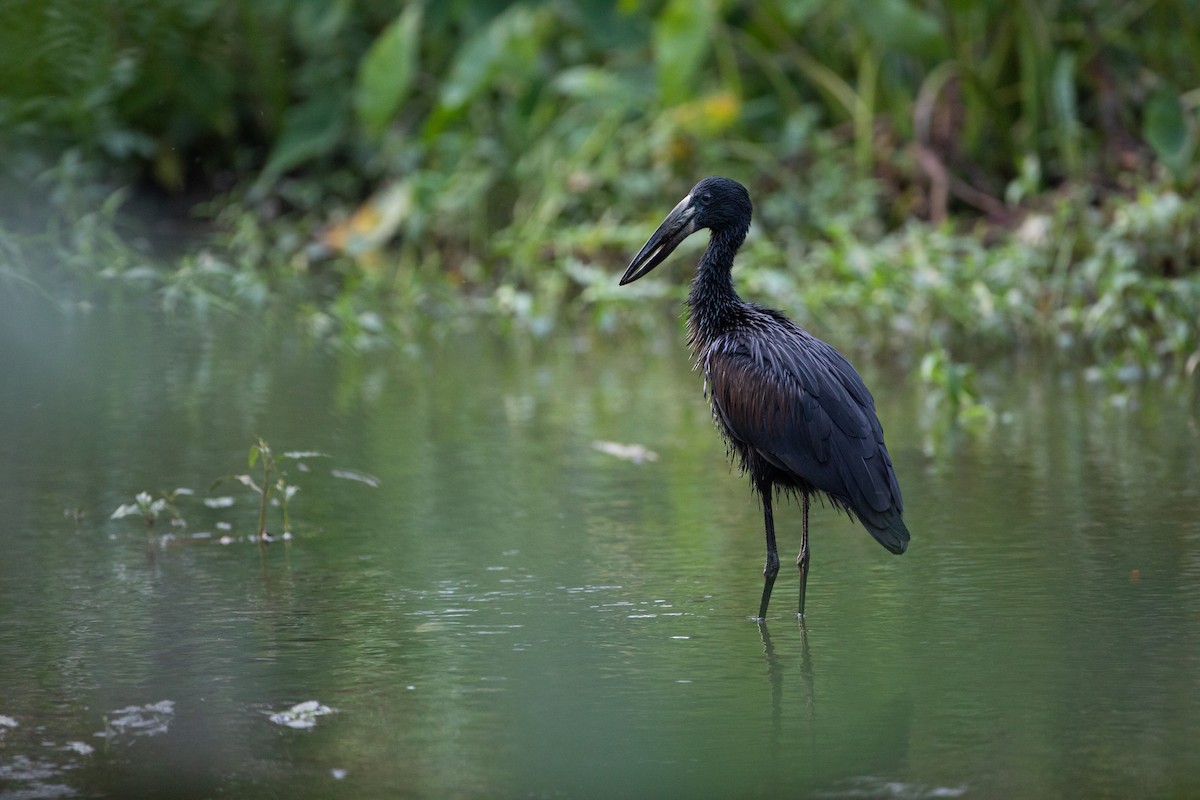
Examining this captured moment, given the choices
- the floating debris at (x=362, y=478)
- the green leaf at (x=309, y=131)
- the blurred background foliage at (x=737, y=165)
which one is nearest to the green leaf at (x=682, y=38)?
the blurred background foliage at (x=737, y=165)

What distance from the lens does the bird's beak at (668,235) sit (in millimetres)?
5801

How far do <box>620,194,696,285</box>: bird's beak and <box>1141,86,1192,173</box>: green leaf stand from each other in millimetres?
5609

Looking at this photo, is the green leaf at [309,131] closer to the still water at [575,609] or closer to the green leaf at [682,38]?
the green leaf at [682,38]

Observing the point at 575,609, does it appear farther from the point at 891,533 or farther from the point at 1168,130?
the point at 1168,130

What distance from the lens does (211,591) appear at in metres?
5.21

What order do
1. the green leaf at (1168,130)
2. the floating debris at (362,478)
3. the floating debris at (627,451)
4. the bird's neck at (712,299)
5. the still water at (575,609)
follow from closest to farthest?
the still water at (575,609)
the bird's neck at (712,299)
the floating debris at (362,478)
the floating debris at (627,451)
the green leaf at (1168,130)

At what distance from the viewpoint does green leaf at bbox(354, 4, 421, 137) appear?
13102mm

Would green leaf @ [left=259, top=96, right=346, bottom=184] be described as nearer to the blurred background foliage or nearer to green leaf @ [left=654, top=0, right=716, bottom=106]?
the blurred background foliage

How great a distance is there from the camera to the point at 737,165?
12578mm

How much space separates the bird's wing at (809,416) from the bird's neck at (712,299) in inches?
6.7

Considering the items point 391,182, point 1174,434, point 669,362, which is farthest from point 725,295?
point 391,182

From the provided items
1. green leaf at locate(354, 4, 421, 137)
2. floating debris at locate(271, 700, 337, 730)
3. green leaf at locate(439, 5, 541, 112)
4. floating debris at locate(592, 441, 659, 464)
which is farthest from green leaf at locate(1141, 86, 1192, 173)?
floating debris at locate(271, 700, 337, 730)

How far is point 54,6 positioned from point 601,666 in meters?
2.34

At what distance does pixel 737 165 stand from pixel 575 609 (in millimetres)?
8014
